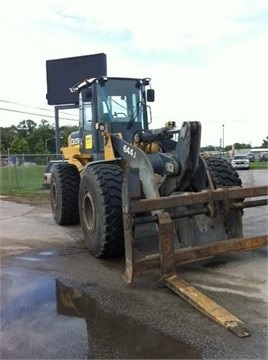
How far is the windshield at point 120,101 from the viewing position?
8.28 metres

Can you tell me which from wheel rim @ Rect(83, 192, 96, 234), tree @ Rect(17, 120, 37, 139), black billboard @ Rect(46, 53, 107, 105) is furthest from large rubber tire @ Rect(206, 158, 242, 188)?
tree @ Rect(17, 120, 37, 139)

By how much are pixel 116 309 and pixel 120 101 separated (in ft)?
15.0

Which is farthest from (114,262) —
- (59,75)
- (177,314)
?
(59,75)

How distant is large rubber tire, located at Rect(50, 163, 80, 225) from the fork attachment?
13.6 feet

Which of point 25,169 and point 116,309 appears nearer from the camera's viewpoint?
point 116,309

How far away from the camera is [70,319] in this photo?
4684 mm

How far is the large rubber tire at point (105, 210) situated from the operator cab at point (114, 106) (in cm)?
130

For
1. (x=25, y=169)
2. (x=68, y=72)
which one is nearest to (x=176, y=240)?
(x=25, y=169)

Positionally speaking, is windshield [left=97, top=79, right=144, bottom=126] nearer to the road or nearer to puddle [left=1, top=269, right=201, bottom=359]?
the road

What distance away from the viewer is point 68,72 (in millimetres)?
27297

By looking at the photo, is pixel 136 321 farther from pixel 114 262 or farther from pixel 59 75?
pixel 59 75

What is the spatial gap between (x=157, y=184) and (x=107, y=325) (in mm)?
2608

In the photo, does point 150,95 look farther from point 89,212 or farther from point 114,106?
point 89,212

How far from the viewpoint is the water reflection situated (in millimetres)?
3850
